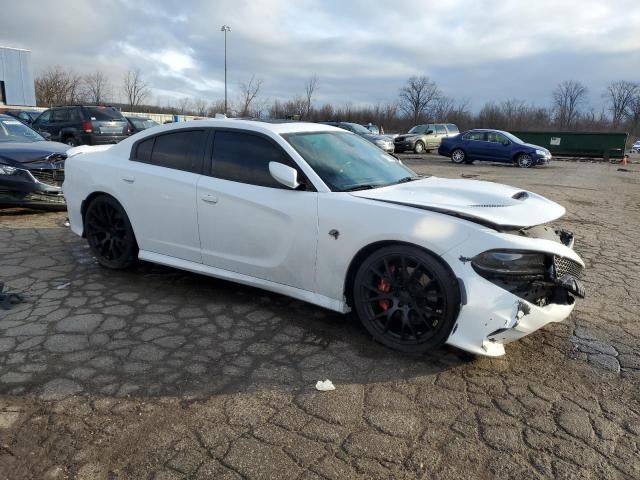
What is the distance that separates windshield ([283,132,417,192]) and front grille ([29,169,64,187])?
5007 mm

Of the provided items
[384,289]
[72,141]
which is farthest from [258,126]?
[72,141]

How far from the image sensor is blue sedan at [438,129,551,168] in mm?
20498

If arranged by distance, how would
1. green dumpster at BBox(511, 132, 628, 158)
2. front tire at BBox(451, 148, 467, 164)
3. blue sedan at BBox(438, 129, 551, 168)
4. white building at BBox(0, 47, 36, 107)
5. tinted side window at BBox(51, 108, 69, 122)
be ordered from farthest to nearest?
white building at BBox(0, 47, 36, 107)
green dumpster at BBox(511, 132, 628, 158)
front tire at BBox(451, 148, 467, 164)
blue sedan at BBox(438, 129, 551, 168)
tinted side window at BBox(51, 108, 69, 122)

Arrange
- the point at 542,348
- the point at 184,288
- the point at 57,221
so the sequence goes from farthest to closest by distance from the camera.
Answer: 1. the point at 57,221
2. the point at 184,288
3. the point at 542,348

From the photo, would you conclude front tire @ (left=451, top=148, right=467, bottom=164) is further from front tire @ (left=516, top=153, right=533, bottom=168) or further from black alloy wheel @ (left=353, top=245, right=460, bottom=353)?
black alloy wheel @ (left=353, top=245, right=460, bottom=353)

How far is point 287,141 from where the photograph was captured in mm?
3789

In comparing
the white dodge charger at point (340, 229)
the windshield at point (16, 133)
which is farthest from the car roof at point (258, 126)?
the windshield at point (16, 133)

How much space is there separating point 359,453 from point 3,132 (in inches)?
335

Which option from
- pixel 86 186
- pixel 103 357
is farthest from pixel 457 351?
pixel 86 186

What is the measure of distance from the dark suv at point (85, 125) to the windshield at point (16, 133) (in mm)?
7285

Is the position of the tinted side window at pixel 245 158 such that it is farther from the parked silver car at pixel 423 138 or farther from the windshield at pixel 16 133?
the parked silver car at pixel 423 138

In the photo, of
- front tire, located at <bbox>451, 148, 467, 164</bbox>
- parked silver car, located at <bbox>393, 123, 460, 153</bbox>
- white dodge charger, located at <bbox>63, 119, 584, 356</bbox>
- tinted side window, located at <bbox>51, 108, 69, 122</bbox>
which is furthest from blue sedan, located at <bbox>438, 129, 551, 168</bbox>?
white dodge charger, located at <bbox>63, 119, 584, 356</bbox>

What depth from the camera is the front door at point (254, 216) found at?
3.51 m

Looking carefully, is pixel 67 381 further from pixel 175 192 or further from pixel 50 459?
pixel 175 192
